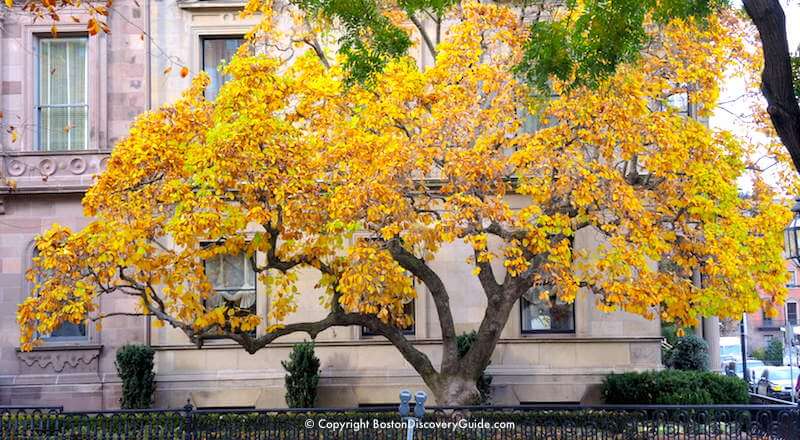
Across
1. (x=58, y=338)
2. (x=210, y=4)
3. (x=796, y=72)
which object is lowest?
(x=58, y=338)

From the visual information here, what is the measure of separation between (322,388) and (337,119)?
8.17 meters

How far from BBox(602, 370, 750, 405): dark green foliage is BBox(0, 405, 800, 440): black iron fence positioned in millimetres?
3936

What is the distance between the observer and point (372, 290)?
14.4 m

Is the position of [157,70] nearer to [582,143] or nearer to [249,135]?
[249,135]

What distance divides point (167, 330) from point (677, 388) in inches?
463

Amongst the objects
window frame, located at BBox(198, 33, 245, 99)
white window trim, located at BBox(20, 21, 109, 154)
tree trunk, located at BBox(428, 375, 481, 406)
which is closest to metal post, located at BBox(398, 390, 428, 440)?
tree trunk, located at BBox(428, 375, 481, 406)

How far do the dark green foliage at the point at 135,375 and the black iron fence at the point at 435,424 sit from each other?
503cm

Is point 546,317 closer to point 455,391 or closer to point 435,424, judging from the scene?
point 455,391

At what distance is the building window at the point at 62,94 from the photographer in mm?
22391

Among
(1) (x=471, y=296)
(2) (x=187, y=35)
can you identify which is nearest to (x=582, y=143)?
(1) (x=471, y=296)

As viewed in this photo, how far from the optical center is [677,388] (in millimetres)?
19891

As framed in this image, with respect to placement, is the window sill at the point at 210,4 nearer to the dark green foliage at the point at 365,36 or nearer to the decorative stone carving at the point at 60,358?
the decorative stone carving at the point at 60,358

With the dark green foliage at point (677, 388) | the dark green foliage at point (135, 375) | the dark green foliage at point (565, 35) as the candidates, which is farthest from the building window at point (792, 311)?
the dark green foliage at point (565, 35)

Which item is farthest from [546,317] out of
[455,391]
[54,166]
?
[54,166]
